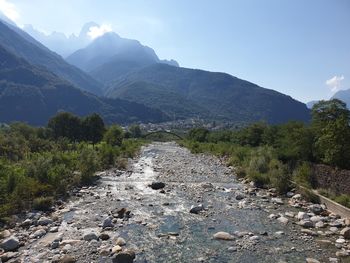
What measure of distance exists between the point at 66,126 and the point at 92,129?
16.6 ft

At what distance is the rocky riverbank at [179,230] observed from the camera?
14.3 m

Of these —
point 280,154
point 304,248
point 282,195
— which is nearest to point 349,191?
point 282,195

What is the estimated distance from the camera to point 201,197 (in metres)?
25.3

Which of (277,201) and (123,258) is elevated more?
(277,201)

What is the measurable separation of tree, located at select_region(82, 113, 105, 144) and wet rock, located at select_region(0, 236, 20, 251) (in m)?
60.5

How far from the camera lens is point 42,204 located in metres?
20.7

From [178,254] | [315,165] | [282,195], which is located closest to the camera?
[178,254]

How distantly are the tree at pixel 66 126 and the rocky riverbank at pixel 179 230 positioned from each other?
48517 millimetres

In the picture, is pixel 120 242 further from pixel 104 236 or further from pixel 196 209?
pixel 196 209

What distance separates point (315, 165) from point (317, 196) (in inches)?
185

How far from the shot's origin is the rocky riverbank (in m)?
14.3

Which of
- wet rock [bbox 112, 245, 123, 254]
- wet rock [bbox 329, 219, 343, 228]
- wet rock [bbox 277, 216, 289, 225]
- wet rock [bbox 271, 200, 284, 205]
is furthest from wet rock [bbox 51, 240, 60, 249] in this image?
wet rock [bbox 271, 200, 284, 205]

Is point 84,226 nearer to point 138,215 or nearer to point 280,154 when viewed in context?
point 138,215

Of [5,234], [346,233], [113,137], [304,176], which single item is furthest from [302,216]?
[113,137]
